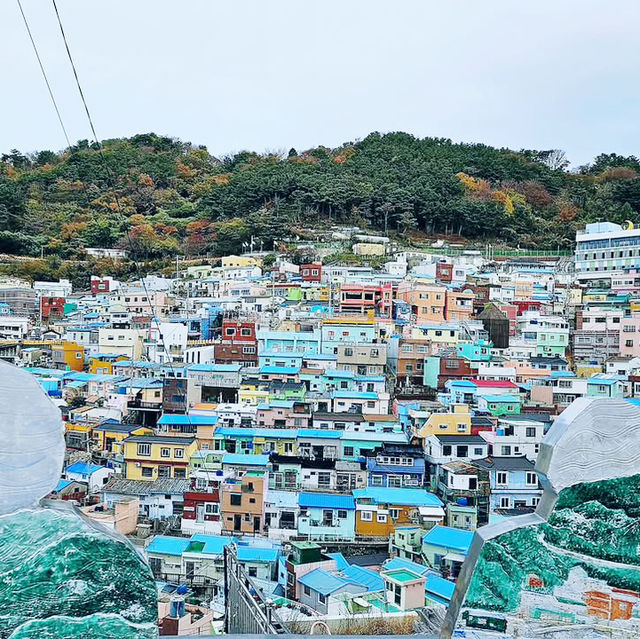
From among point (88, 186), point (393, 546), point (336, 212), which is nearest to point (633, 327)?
point (393, 546)

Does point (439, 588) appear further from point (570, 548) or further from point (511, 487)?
point (570, 548)

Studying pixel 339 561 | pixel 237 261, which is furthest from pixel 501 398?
pixel 237 261

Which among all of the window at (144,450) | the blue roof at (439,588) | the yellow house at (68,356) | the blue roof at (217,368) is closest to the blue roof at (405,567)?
the blue roof at (439,588)

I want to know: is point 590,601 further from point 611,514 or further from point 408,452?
point 408,452

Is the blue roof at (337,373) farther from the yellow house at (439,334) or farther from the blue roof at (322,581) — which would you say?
the blue roof at (322,581)

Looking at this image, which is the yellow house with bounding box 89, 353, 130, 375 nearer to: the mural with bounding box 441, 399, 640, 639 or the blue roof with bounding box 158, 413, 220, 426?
the blue roof with bounding box 158, 413, 220, 426
